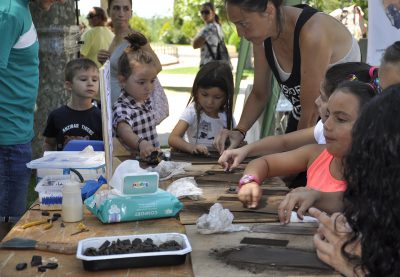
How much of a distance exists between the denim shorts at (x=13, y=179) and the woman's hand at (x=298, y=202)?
1784 millimetres

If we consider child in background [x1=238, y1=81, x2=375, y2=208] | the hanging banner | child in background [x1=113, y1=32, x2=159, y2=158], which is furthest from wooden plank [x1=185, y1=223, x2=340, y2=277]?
the hanging banner

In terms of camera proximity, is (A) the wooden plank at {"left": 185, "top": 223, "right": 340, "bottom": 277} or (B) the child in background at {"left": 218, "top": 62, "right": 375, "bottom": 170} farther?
(B) the child in background at {"left": 218, "top": 62, "right": 375, "bottom": 170}

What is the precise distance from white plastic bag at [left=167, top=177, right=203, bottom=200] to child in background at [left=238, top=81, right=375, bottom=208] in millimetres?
172

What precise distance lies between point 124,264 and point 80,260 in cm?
16

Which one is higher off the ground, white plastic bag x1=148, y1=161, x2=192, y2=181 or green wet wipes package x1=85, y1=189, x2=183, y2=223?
green wet wipes package x1=85, y1=189, x2=183, y2=223

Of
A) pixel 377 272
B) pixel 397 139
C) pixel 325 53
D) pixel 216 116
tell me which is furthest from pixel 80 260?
pixel 216 116

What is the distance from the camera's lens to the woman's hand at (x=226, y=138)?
10.7 ft

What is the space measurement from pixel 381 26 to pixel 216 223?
7.90 ft

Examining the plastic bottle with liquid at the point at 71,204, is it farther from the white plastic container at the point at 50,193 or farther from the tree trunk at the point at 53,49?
the tree trunk at the point at 53,49

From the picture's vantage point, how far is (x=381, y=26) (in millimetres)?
3893

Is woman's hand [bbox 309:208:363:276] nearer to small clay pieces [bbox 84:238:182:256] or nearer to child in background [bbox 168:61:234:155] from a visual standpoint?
small clay pieces [bbox 84:238:182:256]

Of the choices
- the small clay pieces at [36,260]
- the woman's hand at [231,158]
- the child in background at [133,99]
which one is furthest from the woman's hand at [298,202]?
the child in background at [133,99]

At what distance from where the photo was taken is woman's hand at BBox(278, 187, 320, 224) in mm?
2102

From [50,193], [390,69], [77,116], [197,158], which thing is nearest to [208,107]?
[197,158]
